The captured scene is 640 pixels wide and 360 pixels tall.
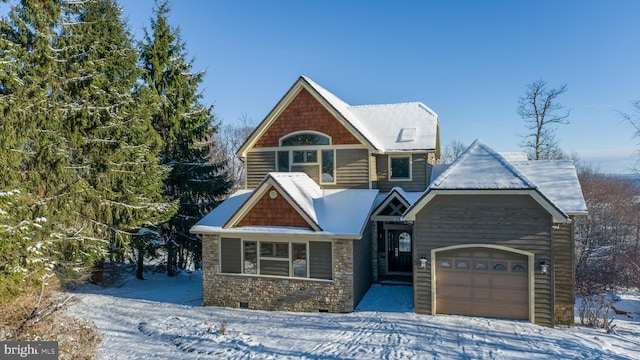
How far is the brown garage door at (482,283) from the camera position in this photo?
1072 centimetres

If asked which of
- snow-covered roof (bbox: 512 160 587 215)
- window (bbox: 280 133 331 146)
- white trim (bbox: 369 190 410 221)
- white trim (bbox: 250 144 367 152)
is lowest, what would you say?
white trim (bbox: 369 190 410 221)

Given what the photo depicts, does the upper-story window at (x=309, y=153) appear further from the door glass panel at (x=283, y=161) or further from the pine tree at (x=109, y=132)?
the pine tree at (x=109, y=132)

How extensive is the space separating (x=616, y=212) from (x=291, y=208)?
105ft

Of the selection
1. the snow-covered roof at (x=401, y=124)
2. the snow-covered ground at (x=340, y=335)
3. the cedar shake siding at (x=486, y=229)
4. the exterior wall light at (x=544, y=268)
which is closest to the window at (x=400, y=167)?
the snow-covered roof at (x=401, y=124)

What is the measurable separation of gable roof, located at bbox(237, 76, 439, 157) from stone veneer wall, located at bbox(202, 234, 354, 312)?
16.6ft

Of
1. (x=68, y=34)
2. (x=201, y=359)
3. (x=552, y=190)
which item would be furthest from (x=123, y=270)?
(x=552, y=190)

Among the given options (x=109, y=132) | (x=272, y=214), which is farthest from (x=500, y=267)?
(x=109, y=132)

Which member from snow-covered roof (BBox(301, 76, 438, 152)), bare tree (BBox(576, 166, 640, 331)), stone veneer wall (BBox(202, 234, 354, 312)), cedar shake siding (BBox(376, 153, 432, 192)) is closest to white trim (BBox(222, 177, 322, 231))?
stone veneer wall (BBox(202, 234, 354, 312))

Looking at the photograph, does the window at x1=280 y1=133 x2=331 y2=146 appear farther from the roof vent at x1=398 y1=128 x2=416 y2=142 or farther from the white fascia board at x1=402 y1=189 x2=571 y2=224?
the white fascia board at x1=402 y1=189 x2=571 y2=224

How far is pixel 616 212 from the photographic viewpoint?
3006cm

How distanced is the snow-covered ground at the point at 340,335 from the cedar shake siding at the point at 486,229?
2.79ft

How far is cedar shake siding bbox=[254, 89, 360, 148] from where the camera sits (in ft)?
50.6

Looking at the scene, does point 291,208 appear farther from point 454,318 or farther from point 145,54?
point 145,54

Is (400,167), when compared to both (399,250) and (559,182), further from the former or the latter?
(559,182)
